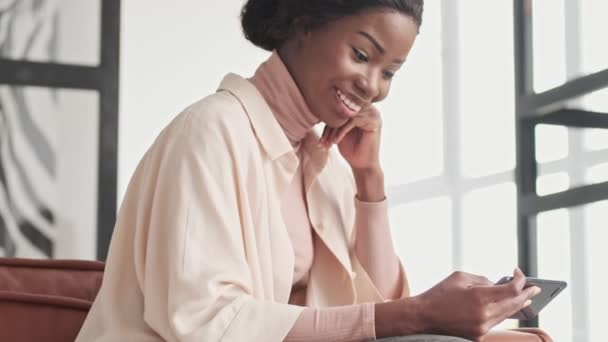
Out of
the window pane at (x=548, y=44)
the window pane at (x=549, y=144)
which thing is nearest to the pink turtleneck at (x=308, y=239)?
the window pane at (x=549, y=144)

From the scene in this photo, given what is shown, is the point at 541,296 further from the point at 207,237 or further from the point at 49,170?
the point at 49,170

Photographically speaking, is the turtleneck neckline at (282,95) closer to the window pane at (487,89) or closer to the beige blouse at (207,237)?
the beige blouse at (207,237)

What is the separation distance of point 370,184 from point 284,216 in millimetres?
250

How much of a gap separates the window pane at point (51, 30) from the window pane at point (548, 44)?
74.1 inches

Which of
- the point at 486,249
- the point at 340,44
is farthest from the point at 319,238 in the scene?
the point at 486,249

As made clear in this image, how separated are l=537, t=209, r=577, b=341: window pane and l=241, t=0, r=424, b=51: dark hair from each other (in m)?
2.79

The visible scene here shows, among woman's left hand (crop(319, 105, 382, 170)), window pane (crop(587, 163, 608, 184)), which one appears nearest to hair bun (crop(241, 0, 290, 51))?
woman's left hand (crop(319, 105, 382, 170))

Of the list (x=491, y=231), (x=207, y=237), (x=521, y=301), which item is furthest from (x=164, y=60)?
(x=521, y=301)

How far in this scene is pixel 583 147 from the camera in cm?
443

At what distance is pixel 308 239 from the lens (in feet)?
6.26

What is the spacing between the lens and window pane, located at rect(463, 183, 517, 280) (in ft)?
17.5

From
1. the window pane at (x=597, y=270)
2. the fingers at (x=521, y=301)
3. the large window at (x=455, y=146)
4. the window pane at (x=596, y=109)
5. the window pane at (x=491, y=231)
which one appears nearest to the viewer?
the fingers at (x=521, y=301)

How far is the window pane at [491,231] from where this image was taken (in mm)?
5348

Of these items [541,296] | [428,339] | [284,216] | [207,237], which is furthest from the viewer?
[284,216]
